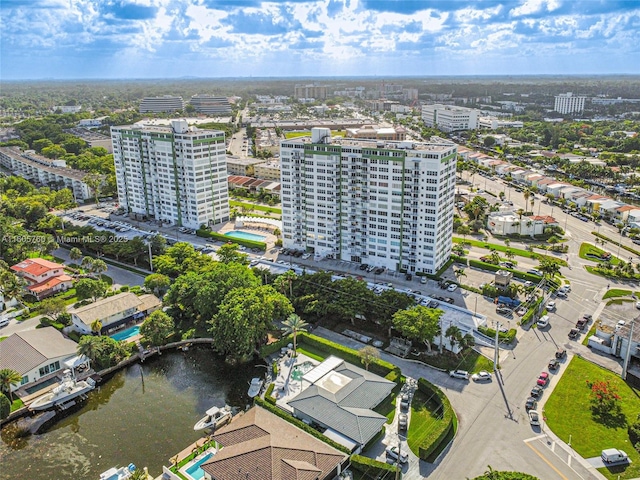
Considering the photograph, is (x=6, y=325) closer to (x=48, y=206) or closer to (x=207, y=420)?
(x=207, y=420)

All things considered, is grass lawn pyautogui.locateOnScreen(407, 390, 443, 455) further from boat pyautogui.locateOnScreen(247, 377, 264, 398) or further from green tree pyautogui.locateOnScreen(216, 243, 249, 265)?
green tree pyautogui.locateOnScreen(216, 243, 249, 265)

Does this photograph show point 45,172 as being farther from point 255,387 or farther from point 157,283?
point 255,387

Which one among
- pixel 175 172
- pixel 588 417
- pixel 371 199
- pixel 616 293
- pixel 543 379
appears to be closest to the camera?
pixel 588 417

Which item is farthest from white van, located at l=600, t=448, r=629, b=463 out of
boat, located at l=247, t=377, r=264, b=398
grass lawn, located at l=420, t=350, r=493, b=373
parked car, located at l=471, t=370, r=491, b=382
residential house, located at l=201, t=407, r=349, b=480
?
boat, located at l=247, t=377, r=264, b=398

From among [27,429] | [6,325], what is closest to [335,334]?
[27,429]

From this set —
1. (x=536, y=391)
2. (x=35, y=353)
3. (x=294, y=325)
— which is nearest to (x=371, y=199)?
(x=294, y=325)

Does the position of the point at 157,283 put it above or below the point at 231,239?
below
